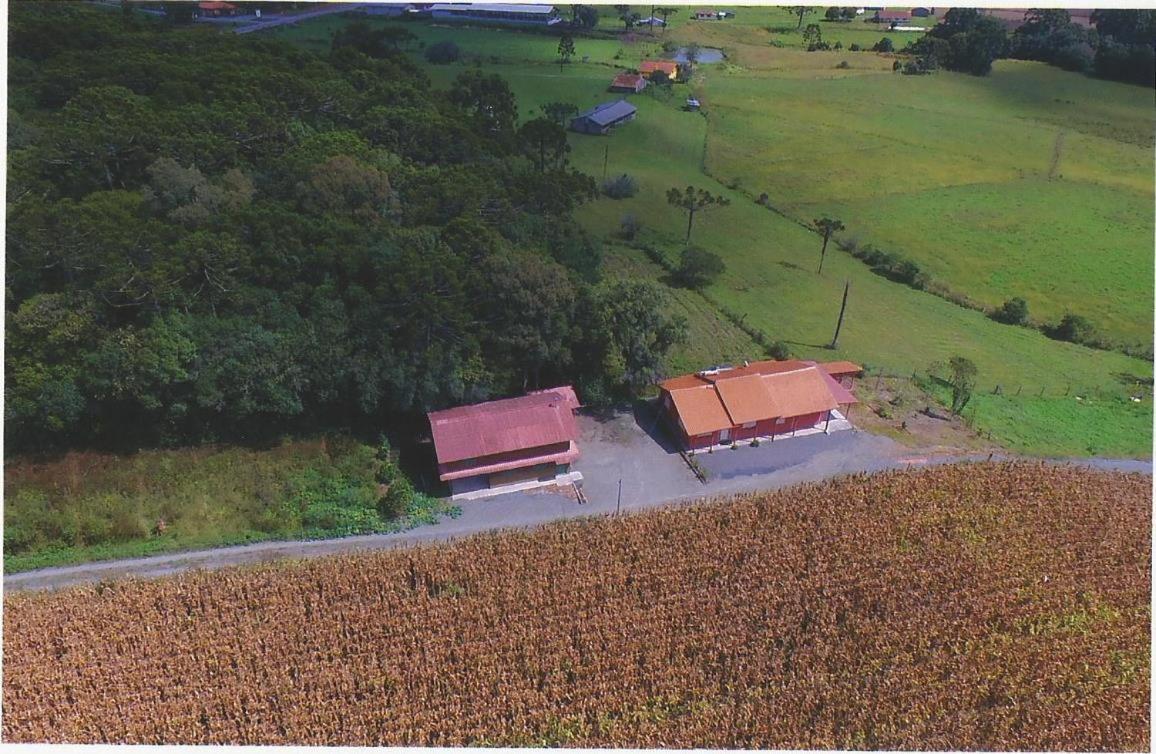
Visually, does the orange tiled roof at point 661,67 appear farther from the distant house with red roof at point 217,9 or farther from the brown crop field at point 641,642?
the brown crop field at point 641,642

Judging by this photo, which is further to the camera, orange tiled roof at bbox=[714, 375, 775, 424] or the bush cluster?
the bush cluster

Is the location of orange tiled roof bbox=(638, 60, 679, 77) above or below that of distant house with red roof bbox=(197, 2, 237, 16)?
below

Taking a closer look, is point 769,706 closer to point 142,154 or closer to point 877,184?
point 142,154

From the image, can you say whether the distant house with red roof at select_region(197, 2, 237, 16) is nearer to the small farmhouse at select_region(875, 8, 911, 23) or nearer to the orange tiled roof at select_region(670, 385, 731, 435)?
the orange tiled roof at select_region(670, 385, 731, 435)

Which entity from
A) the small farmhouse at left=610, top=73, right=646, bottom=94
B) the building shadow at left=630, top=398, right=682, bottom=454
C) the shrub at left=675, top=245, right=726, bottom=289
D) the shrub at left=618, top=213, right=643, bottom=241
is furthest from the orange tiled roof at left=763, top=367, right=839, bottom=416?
the small farmhouse at left=610, top=73, right=646, bottom=94

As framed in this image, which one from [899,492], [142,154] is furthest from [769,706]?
[142,154]

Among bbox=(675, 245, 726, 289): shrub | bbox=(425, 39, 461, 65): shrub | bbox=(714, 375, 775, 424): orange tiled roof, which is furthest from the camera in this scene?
bbox=(425, 39, 461, 65): shrub

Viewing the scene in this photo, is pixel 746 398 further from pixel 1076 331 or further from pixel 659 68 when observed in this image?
pixel 659 68
